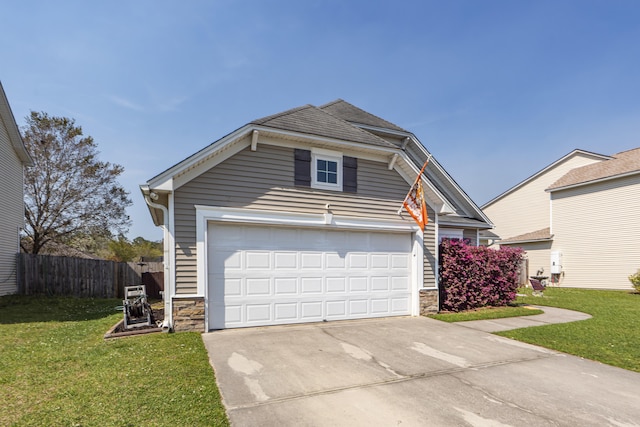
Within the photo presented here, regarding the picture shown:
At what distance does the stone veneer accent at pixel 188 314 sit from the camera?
265 inches

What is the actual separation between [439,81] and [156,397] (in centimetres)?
1619

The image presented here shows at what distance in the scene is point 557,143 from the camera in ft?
81.1

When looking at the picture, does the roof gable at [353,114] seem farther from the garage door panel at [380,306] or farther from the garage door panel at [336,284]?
the garage door panel at [380,306]

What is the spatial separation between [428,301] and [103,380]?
781 centimetres

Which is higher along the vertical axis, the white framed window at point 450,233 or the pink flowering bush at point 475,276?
the white framed window at point 450,233

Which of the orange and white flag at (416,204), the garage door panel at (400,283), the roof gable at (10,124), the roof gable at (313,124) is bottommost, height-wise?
the garage door panel at (400,283)

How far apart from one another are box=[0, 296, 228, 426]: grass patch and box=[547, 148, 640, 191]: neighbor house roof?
21526mm

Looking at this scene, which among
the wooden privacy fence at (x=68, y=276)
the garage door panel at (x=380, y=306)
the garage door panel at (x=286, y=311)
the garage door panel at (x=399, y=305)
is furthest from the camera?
the wooden privacy fence at (x=68, y=276)

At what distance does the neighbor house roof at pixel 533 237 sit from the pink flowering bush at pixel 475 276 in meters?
11.4

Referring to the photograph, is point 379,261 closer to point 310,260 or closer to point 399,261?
point 399,261

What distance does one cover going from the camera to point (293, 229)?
7988 millimetres

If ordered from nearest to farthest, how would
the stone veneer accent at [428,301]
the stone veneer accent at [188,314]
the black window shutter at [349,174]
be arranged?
1. the stone veneer accent at [188,314]
2. the black window shutter at [349,174]
3. the stone veneer accent at [428,301]

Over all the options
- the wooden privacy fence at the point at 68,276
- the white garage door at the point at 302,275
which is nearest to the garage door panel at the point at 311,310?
the white garage door at the point at 302,275

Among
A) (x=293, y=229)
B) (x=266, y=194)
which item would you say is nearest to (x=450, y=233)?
(x=293, y=229)
